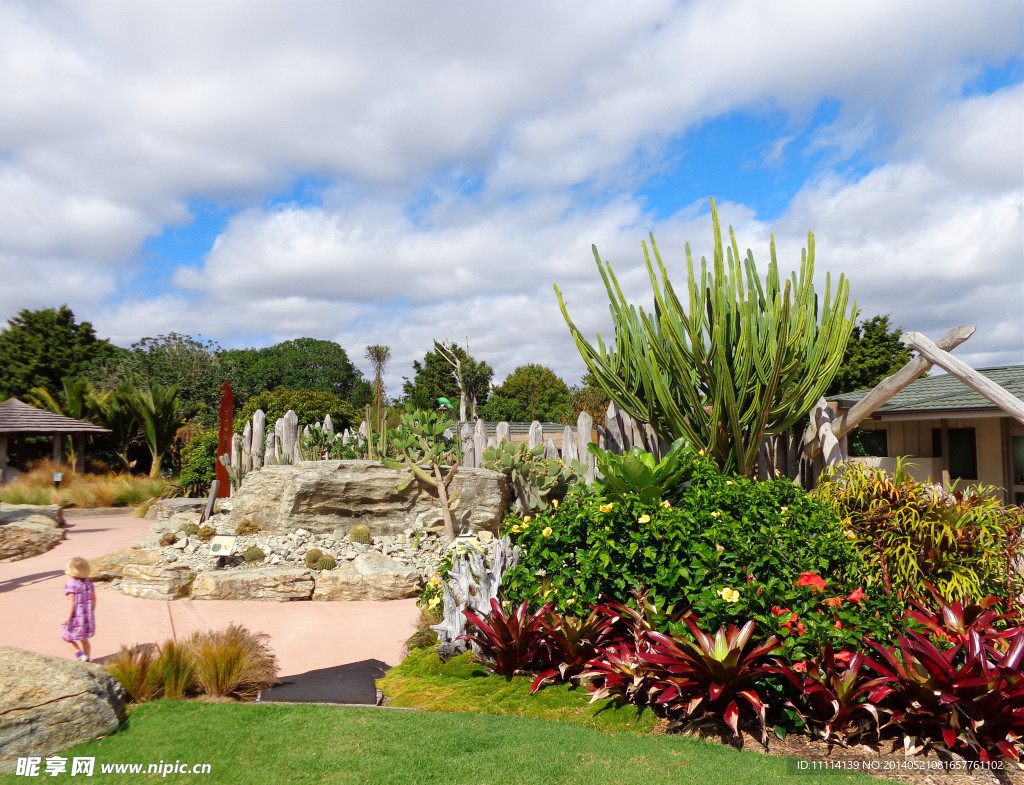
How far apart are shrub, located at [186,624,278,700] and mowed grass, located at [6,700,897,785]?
0.34m

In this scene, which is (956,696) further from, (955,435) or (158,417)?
(158,417)

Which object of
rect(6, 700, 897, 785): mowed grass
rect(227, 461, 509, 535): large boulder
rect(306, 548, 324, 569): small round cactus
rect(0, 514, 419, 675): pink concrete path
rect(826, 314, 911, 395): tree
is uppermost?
rect(826, 314, 911, 395): tree

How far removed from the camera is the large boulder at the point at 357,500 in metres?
9.62

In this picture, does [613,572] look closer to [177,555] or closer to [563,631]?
[563,631]

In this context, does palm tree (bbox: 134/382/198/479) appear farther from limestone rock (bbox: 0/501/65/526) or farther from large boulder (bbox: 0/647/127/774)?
large boulder (bbox: 0/647/127/774)

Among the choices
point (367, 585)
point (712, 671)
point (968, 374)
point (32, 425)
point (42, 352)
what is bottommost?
point (367, 585)

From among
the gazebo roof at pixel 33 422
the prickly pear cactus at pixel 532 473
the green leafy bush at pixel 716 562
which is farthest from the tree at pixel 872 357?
the gazebo roof at pixel 33 422

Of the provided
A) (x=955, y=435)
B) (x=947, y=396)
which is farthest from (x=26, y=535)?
(x=955, y=435)

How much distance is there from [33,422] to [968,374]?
20.5m

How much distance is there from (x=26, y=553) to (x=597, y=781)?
397 inches

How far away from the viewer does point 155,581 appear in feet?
24.3

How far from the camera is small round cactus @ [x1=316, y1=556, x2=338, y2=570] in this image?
8234 millimetres

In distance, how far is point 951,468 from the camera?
12.0 m

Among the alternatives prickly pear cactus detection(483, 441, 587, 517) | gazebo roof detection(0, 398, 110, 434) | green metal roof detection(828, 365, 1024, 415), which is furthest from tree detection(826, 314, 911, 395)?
gazebo roof detection(0, 398, 110, 434)
